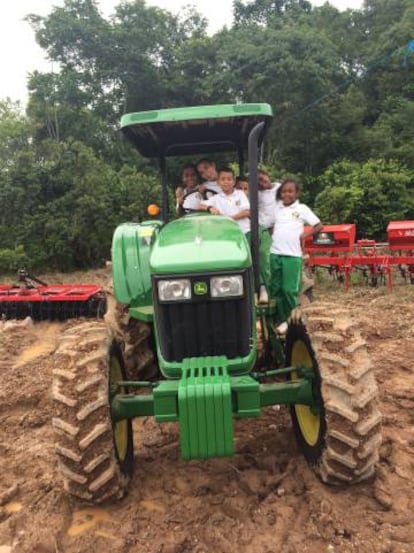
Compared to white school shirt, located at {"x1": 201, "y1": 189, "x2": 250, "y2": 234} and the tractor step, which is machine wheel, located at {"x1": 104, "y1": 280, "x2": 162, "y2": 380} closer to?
white school shirt, located at {"x1": 201, "y1": 189, "x2": 250, "y2": 234}

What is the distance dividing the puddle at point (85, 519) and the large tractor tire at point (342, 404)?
1.40 m

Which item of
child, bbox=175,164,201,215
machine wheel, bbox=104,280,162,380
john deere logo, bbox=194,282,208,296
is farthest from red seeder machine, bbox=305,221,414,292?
john deere logo, bbox=194,282,208,296

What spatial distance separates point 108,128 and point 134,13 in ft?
31.4

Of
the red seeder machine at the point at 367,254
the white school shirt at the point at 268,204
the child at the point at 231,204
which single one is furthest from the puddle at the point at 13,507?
the red seeder machine at the point at 367,254

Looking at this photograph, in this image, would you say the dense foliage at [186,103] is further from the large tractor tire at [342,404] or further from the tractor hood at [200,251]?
the large tractor tire at [342,404]

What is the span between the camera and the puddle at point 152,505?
11.4 ft

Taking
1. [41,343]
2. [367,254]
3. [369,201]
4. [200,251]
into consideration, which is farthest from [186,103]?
[200,251]

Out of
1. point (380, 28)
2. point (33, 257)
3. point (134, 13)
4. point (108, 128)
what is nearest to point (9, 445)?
point (33, 257)

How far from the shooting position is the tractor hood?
3.61 meters

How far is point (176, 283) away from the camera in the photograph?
3631 millimetres

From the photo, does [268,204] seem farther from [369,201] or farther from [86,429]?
[369,201]

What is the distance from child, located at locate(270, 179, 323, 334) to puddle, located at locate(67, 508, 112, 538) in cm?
250

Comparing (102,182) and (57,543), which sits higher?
(102,182)

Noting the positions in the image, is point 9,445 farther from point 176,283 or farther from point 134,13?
point 134,13
